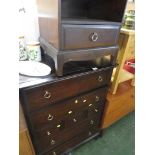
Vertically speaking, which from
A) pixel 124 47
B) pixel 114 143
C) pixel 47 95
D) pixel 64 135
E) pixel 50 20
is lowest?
pixel 114 143

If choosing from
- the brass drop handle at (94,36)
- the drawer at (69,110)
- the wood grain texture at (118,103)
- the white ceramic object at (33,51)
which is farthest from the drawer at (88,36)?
the wood grain texture at (118,103)

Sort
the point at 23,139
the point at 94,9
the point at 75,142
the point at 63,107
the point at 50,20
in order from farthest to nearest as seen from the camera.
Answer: the point at 75,142 < the point at 94,9 < the point at 63,107 < the point at 23,139 < the point at 50,20

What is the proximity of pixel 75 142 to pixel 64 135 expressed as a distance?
218 mm

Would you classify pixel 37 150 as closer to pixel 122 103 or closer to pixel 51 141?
pixel 51 141

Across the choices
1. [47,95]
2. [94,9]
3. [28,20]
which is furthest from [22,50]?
[94,9]

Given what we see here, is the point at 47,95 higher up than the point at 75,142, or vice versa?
the point at 47,95

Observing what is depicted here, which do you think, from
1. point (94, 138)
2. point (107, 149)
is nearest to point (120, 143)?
point (107, 149)

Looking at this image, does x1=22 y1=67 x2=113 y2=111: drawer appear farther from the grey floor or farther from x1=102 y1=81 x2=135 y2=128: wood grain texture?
the grey floor

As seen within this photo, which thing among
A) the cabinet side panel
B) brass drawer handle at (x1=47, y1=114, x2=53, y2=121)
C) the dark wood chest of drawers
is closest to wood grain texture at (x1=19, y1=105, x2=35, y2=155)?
the dark wood chest of drawers

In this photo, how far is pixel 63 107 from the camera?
1.00 metres

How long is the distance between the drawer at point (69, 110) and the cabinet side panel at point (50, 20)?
1.41ft

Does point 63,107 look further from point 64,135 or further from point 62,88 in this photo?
point 64,135

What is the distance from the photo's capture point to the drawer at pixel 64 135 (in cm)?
107

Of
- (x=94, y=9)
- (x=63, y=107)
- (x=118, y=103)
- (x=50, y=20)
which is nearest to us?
(x=50, y=20)
